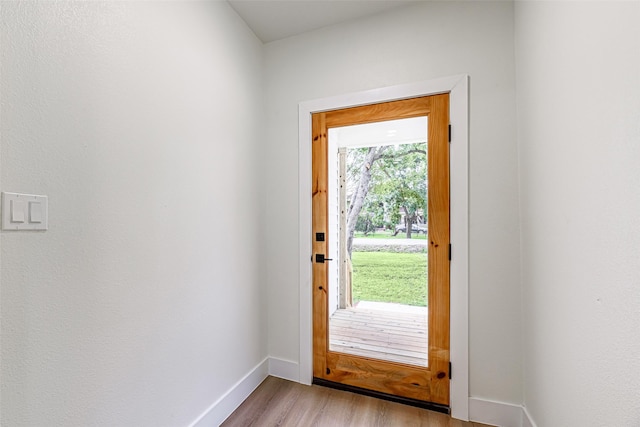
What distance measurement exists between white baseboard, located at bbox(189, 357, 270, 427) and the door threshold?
0.43m

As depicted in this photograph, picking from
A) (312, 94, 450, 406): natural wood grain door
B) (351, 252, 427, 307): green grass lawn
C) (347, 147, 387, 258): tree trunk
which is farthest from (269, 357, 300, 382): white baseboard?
(347, 147, 387, 258): tree trunk

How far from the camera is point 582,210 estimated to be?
3.32 ft

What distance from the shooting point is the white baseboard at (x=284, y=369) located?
2.14 metres

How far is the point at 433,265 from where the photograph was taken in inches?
71.9

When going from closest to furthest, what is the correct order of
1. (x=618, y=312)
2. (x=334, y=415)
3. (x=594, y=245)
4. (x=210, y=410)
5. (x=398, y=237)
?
(x=618, y=312) < (x=594, y=245) < (x=210, y=410) < (x=334, y=415) < (x=398, y=237)

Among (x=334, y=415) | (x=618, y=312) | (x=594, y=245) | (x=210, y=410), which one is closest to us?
(x=618, y=312)

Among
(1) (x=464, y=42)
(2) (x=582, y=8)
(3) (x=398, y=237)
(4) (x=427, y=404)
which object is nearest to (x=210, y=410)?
(4) (x=427, y=404)

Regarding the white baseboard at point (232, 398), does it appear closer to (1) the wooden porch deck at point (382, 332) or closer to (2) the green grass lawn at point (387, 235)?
(1) the wooden porch deck at point (382, 332)

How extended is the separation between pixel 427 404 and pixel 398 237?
1.14m

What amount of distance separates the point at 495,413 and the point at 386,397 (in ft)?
2.19

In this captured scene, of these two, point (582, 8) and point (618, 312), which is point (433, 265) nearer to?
point (618, 312)

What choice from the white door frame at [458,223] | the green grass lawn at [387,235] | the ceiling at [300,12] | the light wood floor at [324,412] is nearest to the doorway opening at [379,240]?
the green grass lawn at [387,235]

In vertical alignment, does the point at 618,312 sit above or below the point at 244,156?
below

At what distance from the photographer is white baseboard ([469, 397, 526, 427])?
5.28 feet
